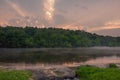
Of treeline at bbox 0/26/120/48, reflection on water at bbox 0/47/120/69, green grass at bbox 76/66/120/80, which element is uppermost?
treeline at bbox 0/26/120/48

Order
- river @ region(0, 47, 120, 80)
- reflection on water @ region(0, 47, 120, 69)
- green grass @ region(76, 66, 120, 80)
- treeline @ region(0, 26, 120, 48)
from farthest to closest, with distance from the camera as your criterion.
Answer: treeline @ region(0, 26, 120, 48), reflection on water @ region(0, 47, 120, 69), river @ region(0, 47, 120, 80), green grass @ region(76, 66, 120, 80)

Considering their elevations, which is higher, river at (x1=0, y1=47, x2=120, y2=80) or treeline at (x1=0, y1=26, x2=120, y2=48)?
treeline at (x1=0, y1=26, x2=120, y2=48)

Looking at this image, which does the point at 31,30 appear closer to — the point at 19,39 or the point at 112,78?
the point at 19,39

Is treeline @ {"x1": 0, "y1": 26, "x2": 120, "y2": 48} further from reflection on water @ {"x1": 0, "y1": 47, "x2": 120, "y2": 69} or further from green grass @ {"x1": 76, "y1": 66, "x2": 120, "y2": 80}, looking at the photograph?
green grass @ {"x1": 76, "y1": 66, "x2": 120, "y2": 80}

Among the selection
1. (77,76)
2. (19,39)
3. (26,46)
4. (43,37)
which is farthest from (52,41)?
(77,76)

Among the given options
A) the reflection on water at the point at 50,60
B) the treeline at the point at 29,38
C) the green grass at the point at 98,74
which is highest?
the treeline at the point at 29,38

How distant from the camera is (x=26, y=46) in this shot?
152m

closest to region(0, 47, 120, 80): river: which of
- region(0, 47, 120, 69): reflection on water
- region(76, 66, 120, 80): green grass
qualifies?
region(0, 47, 120, 69): reflection on water

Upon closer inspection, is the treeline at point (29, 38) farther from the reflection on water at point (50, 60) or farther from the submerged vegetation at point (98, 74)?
the submerged vegetation at point (98, 74)

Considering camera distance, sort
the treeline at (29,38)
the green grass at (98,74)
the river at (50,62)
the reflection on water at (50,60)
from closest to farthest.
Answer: the green grass at (98,74) < the river at (50,62) < the reflection on water at (50,60) < the treeline at (29,38)

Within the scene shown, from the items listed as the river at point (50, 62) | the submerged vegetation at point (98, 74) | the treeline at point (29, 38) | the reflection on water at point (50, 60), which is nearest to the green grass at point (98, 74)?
the submerged vegetation at point (98, 74)

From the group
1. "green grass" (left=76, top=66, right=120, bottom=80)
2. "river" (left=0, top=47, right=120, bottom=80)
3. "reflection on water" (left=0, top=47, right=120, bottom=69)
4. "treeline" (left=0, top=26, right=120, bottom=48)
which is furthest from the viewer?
"treeline" (left=0, top=26, right=120, bottom=48)

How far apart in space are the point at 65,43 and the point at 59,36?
6467 millimetres

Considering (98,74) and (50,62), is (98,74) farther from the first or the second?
(50,62)
